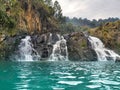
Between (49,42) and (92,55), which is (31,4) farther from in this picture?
(92,55)

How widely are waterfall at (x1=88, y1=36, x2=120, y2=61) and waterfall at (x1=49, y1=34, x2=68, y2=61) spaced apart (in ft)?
22.3

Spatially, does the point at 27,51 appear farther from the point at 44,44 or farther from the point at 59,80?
the point at 59,80

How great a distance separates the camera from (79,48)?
194ft

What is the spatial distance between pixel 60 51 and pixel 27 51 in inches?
275

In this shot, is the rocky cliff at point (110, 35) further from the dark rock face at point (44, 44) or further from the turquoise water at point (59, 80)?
the turquoise water at point (59, 80)

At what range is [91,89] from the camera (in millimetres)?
12820

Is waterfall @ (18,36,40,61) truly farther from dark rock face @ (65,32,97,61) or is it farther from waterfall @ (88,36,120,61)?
waterfall @ (88,36,120,61)

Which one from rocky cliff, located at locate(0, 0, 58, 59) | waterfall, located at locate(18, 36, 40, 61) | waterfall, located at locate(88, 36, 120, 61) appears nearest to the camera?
waterfall, located at locate(18, 36, 40, 61)

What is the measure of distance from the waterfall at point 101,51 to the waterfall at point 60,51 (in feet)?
22.3

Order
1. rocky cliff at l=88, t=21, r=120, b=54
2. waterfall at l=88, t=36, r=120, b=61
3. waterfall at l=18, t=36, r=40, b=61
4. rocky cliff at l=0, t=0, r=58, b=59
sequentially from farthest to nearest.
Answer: rocky cliff at l=88, t=21, r=120, b=54
waterfall at l=88, t=36, r=120, b=61
rocky cliff at l=0, t=0, r=58, b=59
waterfall at l=18, t=36, r=40, b=61

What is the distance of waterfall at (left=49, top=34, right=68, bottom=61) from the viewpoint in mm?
56250

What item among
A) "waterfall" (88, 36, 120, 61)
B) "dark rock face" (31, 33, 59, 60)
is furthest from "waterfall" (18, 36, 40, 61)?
"waterfall" (88, 36, 120, 61)

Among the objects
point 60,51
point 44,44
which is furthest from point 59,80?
point 60,51

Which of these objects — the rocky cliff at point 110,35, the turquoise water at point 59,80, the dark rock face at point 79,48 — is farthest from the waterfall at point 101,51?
the turquoise water at point 59,80
